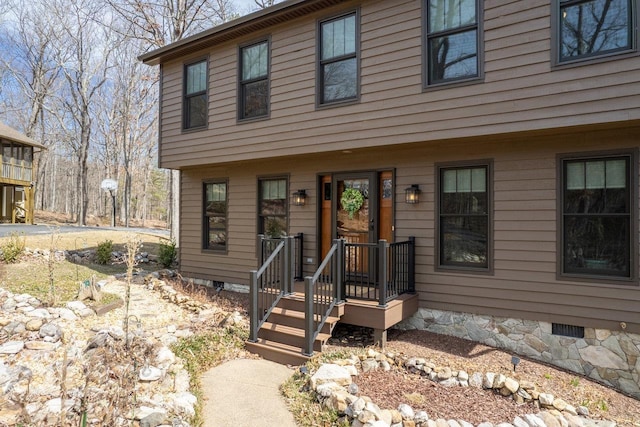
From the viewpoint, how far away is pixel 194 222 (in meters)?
8.84

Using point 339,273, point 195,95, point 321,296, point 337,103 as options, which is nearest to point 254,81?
point 195,95

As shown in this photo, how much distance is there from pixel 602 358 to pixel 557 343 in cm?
48

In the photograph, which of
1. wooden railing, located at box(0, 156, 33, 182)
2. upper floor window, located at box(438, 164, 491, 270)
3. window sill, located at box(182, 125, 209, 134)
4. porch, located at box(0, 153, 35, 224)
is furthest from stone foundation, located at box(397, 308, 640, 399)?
porch, located at box(0, 153, 35, 224)

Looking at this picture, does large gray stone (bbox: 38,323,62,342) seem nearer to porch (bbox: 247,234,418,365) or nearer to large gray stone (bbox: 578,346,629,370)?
porch (bbox: 247,234,418,365)

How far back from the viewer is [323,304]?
5.18 meters

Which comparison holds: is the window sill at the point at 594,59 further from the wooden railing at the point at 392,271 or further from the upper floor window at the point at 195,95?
the upper floor window at the point at 195,95

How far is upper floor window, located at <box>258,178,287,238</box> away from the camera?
7.57 metres

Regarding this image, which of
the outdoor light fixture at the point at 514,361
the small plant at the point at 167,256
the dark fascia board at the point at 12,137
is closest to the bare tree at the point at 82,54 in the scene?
the dark fascia board at the point at 12,137

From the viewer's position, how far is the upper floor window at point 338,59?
6148mm

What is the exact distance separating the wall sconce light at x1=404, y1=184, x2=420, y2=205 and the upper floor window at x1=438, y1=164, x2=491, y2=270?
325 millimetres

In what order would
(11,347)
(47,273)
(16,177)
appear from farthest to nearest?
(16,177) < (47,273) < (11,347)

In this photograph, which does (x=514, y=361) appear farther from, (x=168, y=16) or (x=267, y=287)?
(x=168, y=16)

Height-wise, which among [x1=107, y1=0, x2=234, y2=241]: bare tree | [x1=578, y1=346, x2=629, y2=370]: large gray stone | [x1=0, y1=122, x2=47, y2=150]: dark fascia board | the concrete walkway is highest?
[x1=107, y1=0, x2=234, y2=241]: bare tree

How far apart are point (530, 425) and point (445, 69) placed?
4347 mm
